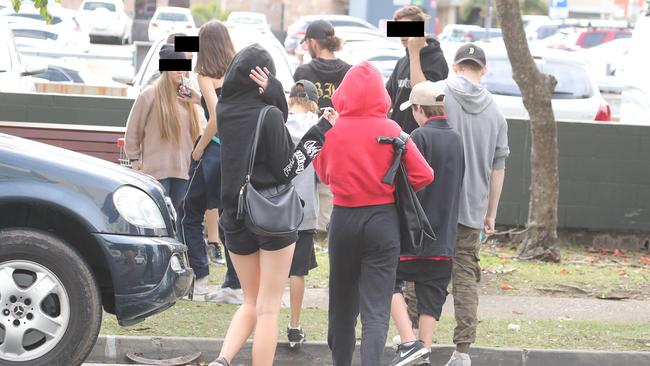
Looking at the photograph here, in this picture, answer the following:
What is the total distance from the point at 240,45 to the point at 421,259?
6285 millimetres

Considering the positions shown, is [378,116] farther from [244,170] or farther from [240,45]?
[240,45]

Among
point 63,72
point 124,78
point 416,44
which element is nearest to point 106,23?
point 63,72

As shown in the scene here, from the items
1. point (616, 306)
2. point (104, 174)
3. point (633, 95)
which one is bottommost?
point (616, 306)

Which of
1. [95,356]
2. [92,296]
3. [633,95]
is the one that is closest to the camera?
[92,296]

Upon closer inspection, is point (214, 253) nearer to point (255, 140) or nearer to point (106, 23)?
point (255, 140)

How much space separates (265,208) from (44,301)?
122 cm

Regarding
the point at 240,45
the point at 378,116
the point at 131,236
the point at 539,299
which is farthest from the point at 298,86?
the point at 240,45

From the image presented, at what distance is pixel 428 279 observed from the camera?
6934mm

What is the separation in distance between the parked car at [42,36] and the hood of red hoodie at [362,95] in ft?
83.1

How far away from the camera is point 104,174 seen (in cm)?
629

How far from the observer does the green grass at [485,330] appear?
25.6 feet

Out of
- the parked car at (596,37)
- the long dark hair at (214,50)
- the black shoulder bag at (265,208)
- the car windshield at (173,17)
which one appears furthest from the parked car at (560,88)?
the car windshield at (173,17)

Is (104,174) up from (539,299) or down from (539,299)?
up

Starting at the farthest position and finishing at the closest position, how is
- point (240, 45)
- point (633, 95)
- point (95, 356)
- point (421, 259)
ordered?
point (633, 95), point (240, 45), point (95, 356), point (421, 259)
